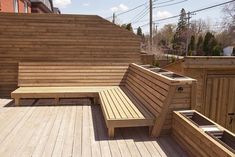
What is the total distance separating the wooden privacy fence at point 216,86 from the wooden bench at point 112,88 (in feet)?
5.20

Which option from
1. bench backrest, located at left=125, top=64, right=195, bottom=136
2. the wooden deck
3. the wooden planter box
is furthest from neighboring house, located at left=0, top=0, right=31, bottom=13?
the wooden planter box

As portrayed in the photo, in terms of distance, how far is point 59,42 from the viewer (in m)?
7.80

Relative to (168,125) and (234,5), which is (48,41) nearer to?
(168,125)

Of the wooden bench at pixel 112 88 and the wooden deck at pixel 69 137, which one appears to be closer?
the wooden deck at pixel 69 137

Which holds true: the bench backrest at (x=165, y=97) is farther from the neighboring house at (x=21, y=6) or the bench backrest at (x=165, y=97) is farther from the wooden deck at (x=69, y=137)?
the neighboring house at (x=21, y=6)

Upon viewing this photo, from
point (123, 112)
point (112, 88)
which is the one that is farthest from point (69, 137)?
point (112, 88)

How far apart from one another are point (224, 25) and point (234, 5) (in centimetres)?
365

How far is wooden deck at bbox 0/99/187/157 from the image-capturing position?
3.85m

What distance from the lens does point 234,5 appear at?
134 ft

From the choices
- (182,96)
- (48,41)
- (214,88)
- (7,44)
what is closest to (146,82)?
(182,96)

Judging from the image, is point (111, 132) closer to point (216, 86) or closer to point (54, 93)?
point (54, 93)

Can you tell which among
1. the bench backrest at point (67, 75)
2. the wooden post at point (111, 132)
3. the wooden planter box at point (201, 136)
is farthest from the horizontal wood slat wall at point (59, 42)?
the wooden planter box at point (201, 136)

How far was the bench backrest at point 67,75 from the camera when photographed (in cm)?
717

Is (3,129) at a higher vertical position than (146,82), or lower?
lower
